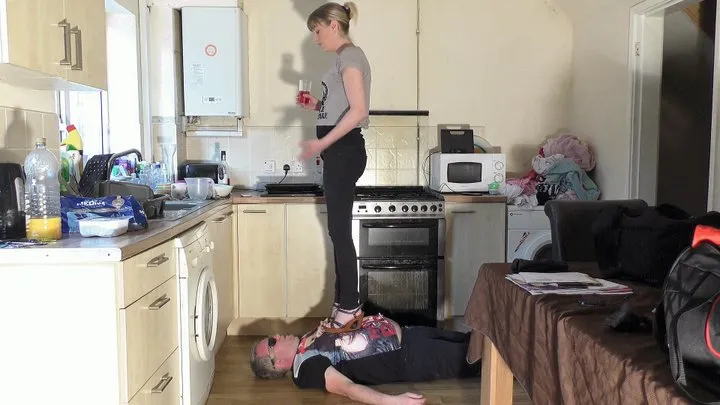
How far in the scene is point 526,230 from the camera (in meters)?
3.71

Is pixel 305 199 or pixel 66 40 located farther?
pixel 305 199

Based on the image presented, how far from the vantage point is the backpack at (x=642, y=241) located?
1546 millimetres

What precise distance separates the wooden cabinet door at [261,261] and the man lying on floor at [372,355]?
0.82m

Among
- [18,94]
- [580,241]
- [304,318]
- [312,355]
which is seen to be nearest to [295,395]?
[312,355]

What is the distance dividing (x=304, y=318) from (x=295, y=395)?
1012 millimetres

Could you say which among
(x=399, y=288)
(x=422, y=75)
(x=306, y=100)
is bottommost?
(x=399, y=288)

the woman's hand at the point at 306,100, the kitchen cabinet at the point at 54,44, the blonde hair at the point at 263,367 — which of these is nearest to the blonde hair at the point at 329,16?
the woman's hand at the point at 306,100

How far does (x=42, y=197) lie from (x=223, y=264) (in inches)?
63.9

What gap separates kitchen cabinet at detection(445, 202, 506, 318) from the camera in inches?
146

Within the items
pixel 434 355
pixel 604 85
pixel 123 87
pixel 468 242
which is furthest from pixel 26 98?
pixel 604 85

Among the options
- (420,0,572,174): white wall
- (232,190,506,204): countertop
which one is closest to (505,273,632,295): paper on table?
(232,190,506,204): countertop

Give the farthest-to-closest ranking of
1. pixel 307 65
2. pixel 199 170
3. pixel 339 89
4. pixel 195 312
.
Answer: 1. pixel 307 65
2. pixel 199 170
3. pixel 339 89
4. pixel 195 312

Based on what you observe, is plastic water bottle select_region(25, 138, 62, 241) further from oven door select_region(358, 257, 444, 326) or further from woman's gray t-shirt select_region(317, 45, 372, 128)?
oven door select_region(358, 257, 444, 326)

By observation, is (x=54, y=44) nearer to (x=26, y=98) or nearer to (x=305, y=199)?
(x=26, y=98)
